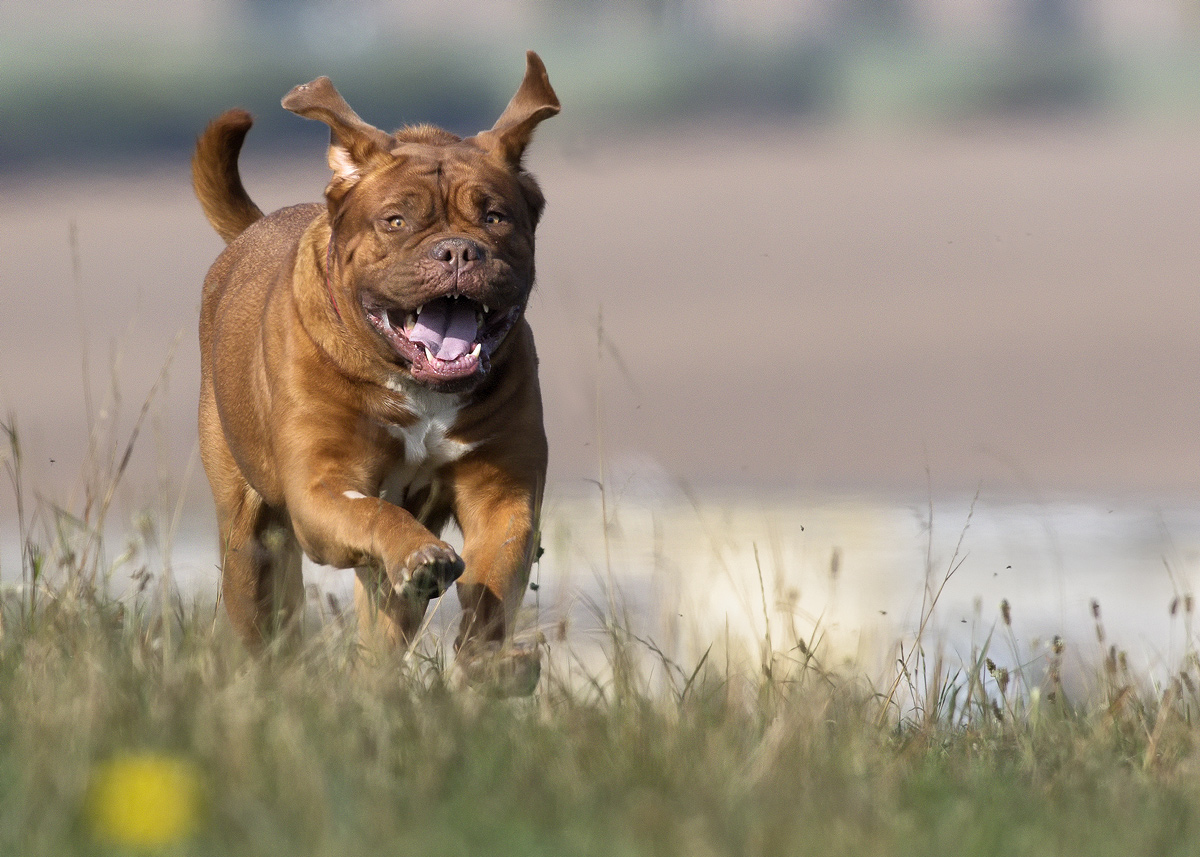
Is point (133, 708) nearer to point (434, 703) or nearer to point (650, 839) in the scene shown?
point (434, 703)

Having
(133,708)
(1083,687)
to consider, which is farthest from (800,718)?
(1083,687)

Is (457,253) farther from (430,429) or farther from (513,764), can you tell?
(513,764)

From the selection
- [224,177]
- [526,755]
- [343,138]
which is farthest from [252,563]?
[526,755]

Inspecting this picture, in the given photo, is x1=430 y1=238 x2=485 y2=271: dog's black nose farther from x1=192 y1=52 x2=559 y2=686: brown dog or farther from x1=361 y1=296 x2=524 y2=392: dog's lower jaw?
x1=361 y1=296 x2=524 y2=392: dog's lower jaw

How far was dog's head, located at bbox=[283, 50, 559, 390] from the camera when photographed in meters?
4.51

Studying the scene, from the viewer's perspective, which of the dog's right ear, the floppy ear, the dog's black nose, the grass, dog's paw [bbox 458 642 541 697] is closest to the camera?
the grass

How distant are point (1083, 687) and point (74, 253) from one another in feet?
11.3

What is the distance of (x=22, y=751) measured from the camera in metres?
2.65

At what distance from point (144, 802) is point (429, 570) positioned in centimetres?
167

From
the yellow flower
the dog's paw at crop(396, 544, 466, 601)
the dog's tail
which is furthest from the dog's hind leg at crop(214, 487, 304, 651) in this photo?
the yellow flower

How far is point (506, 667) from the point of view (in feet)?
12.4

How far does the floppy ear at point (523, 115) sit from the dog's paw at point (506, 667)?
175 centimetres

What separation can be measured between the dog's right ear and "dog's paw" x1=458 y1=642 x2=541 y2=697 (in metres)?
1.66

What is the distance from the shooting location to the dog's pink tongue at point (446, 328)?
4.64m
